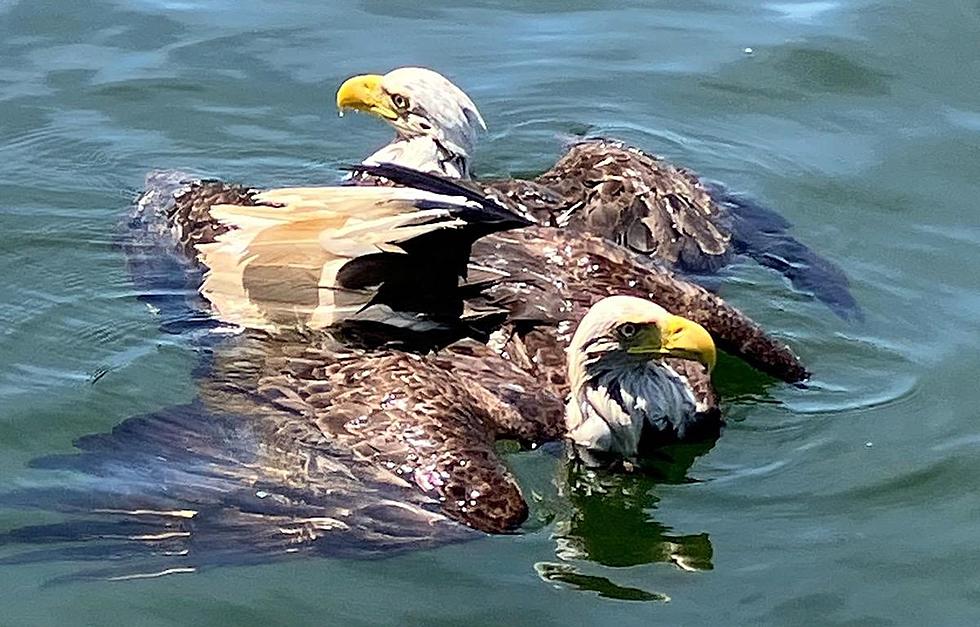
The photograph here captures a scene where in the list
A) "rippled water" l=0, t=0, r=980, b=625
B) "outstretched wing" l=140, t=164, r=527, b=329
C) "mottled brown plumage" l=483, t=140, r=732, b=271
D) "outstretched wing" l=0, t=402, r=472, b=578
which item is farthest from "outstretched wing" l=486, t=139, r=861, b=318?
"outstretched wing" l=0, t=402, r=472, b=578

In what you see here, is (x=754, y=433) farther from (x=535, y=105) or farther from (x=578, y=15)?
(x=578, y=15)

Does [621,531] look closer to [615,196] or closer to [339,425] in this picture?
[339,425]

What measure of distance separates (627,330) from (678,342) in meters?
0.24

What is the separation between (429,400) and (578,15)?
572cm

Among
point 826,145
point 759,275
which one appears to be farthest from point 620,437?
point 826,145

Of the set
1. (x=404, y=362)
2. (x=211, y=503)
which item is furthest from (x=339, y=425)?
(x=211, y=503)

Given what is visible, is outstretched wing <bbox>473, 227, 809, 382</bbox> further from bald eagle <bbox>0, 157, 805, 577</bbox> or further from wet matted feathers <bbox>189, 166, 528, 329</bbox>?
Result: wet matted feathers <bbox>189, 166, 528, 329</bbox>

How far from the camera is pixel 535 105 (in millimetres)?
11836

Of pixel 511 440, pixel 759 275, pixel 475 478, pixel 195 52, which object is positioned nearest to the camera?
pixel 475 478

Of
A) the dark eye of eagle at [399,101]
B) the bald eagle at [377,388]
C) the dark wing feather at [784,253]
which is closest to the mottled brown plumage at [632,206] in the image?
the dark wing feather at [784,253]

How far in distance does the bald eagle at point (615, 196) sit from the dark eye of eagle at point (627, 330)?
1.43m

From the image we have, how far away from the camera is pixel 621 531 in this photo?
7.96 m

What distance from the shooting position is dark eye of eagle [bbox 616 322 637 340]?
26.6 feet

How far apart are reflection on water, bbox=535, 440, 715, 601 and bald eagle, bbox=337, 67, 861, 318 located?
4.98ft
